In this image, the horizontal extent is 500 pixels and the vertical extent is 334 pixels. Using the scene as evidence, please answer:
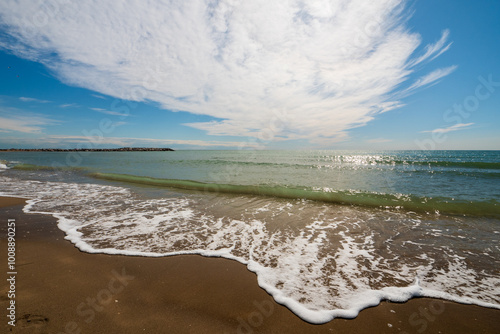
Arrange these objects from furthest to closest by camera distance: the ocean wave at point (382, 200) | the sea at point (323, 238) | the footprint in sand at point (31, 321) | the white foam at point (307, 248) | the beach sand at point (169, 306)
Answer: the ocean wave at point (382, 200) < the sea at point (323, 238) < the white foam at point (307, 248) < the beach sand at point (169, 306) < the footprint in sand at point (31, 321)

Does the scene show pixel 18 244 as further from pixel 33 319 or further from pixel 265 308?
pixel 265 308

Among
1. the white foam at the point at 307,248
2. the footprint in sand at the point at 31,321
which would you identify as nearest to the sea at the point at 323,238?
the white foam at the point at 307,248

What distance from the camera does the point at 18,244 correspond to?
16.3 ft

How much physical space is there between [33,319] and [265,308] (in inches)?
123

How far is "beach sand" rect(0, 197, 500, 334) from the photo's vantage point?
8.80ft

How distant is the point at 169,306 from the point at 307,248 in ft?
11.2

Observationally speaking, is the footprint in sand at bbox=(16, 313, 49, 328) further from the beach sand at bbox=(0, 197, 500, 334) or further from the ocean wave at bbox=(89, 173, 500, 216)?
the ocean wave at bbox=(89, 173, 500, 216)

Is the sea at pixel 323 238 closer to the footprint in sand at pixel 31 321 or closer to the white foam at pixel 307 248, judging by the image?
the white foam at pixel 307 248

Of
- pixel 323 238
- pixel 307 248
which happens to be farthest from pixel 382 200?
pixel 307 248

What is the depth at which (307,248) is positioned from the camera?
513 centimetres

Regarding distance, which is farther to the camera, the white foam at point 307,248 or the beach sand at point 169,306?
the white foam at point 307,248

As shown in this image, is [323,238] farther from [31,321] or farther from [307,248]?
[31,321]

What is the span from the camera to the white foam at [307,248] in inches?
136

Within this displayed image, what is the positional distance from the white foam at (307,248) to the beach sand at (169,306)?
229mm
